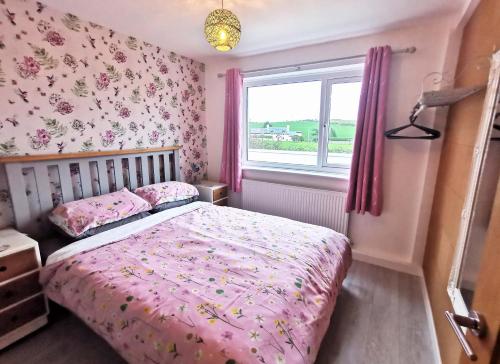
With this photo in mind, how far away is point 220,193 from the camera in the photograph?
337 cm

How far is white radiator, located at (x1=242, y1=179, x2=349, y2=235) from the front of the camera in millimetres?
2730

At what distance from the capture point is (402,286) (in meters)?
2.26

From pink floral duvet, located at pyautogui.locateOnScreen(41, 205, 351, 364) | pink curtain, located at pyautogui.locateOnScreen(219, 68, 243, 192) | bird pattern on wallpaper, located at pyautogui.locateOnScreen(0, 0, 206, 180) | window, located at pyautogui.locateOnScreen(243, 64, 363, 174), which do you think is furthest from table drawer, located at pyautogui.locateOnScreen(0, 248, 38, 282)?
window, located at pyautogui.locateOnScreen(243, 64, 363, 174)

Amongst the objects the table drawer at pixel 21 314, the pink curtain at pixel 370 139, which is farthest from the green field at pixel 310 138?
the table drawer at pixel 21 314

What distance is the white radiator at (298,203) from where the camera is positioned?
273 cm

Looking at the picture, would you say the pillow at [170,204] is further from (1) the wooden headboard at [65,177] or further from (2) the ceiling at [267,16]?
(2) the ceiling at [267,16]

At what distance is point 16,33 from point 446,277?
3421mm

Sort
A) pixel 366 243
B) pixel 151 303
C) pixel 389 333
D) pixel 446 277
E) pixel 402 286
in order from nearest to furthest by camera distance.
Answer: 1. pixel 151 303
2. pixel 446 277
3. pixel 389 333
4. pixel 402 286
5. pixel 366 243

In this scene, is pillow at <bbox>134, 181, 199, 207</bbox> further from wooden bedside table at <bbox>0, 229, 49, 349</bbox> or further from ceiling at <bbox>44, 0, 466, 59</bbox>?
ceiling at <bbox>44, 0, 466, 59</bbox>

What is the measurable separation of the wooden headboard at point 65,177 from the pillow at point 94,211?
0.51 ft

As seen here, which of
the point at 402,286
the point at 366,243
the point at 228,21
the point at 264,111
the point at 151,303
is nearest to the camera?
the point at 151,303

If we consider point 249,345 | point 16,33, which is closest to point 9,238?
point 16,33

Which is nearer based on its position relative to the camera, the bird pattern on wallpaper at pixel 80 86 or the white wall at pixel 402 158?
the bird pattern on wallpaper at pixel 80 86

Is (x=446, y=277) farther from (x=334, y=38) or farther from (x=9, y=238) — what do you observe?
(x=9, y=238)
